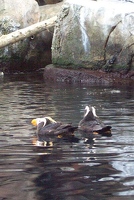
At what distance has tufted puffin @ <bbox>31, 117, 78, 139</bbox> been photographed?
9516 millimetres

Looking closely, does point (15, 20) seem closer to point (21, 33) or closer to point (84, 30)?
point (21, 33)

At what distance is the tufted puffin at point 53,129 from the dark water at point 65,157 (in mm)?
177

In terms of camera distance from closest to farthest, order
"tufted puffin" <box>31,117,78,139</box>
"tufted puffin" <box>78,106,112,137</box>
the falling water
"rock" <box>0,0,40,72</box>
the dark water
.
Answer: the dark water → "tufted puffin" <box>31,117,78,139</box> → "tufted puffin" <box>78,106,112,137</box> → the falling water → "rock" <box>0,0,40,72</box>

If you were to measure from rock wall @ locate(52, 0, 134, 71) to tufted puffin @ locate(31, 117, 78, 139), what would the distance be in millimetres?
10034

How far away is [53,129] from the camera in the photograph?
968 centimetres

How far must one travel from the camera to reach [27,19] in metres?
25.0

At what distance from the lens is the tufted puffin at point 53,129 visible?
31.2 feet

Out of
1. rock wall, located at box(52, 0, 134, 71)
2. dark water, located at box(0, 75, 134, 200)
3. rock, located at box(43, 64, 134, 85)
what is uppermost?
rock wall, located at box(52, 0, 134, 71)

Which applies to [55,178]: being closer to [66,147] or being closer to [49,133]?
[66,147]

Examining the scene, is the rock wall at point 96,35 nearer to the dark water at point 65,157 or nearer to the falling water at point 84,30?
the falling water at point 84,30

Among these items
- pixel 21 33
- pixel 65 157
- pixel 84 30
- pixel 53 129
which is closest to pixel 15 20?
pixel 21 33

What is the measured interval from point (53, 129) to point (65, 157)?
1749 mm

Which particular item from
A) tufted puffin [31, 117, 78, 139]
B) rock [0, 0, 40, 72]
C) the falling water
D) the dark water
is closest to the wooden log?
the falling water

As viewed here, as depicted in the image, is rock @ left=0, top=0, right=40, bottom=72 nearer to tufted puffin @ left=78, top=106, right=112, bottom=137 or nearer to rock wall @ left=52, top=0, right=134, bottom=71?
rock wall @ left=52, top=0, right=134, bottom=71
